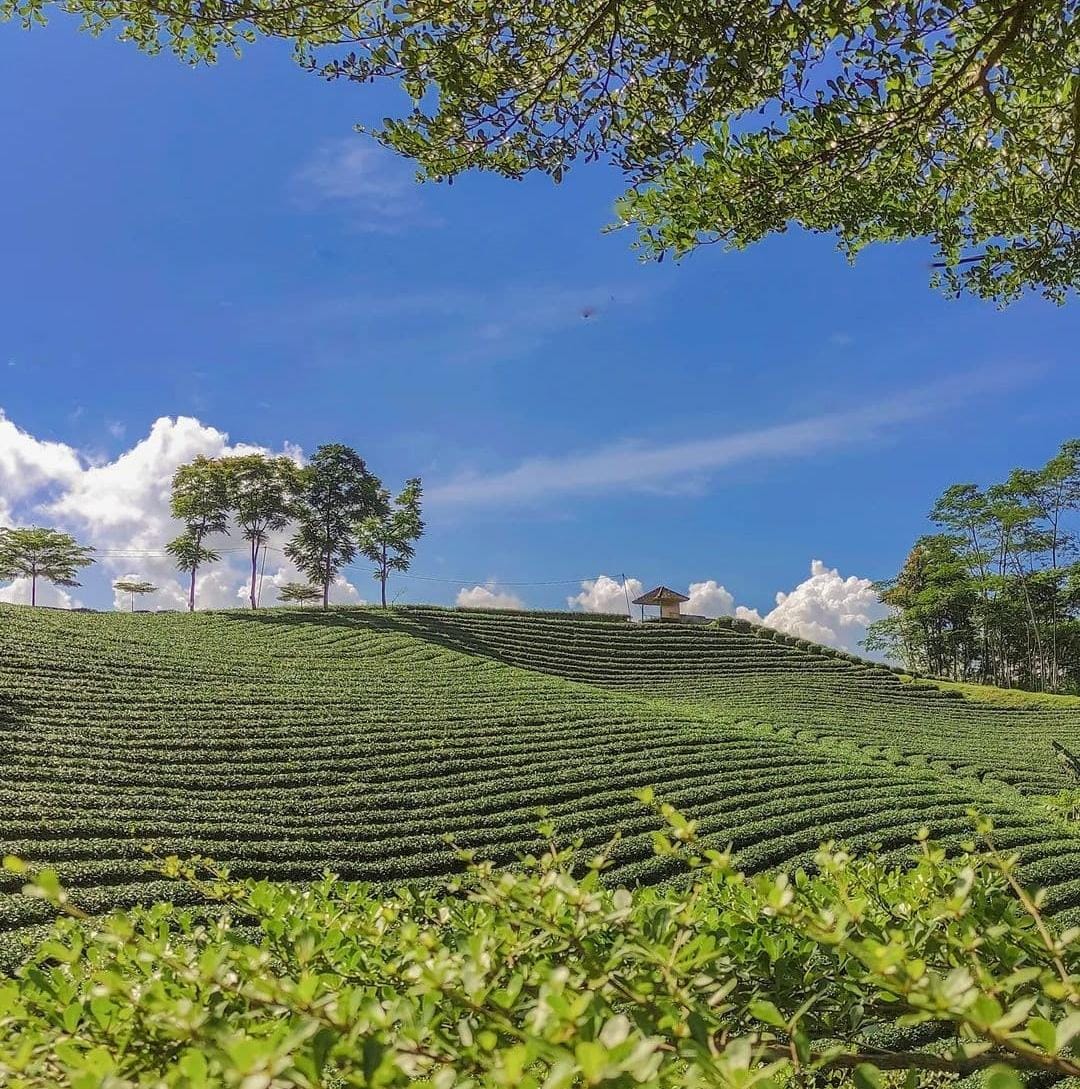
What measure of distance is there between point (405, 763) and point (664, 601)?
26776 millimetres

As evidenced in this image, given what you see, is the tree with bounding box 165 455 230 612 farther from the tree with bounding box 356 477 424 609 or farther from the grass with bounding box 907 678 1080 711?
the grass with bounding box 907 678 1080 711

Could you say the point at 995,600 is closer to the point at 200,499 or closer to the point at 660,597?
the point at 660,597

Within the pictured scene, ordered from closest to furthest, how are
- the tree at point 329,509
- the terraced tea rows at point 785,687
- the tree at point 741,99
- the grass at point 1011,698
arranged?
the tree at point 741,99 < the terraced tea rows at point 785,687 < the grass at point 1011,698 < the tree at point 329,509

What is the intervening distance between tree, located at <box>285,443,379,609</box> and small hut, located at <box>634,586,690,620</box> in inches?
575

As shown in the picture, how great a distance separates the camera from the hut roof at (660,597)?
121 feet

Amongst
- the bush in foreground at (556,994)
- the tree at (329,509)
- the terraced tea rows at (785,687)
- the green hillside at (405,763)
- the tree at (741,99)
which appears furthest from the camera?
the tree at (329,509)

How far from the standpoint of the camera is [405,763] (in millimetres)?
11633

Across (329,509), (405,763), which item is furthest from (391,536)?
(405,763)

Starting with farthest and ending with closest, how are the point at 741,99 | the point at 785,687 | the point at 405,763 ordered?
the point at 785,687, the point at 405,763, the point at 741,99

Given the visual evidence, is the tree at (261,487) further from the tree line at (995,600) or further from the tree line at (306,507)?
the tree line at (995,600)

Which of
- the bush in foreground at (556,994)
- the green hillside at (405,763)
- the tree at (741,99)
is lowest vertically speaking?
the green hillside at (405,763)

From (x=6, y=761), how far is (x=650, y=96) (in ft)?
37.2

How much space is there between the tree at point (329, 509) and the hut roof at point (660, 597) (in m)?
14.5

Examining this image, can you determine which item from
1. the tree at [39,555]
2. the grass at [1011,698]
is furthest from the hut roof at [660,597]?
the tree at [39,555]
